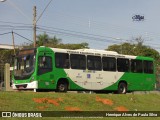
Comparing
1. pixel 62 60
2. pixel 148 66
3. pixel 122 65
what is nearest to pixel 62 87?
pixel 62 60

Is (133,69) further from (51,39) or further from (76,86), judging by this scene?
(51,39)

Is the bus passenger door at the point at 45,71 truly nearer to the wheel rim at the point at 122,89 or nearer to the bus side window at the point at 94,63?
the bus side window at the point at 94,63

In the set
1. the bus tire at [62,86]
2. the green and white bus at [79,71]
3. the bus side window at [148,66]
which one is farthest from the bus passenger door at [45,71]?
the bus side window at [148,66]

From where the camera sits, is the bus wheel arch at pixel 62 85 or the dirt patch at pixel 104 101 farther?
the bus wheel arch at pixel 62 85

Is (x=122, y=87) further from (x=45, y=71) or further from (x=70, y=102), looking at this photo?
(x=70, y=102)

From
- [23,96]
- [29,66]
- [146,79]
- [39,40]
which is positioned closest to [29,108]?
[23,96]

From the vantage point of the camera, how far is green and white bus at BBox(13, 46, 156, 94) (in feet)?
82.0

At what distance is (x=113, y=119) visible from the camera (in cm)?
1692

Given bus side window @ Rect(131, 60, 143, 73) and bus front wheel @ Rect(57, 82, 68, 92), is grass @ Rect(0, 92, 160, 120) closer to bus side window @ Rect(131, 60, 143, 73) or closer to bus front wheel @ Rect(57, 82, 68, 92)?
bus front wheel @ Rect(57, 82, 68, 92)

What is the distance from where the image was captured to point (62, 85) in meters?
26.1

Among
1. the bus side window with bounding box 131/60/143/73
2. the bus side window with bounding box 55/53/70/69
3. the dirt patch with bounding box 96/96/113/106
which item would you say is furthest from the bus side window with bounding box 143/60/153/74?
the dirt patch with bounding box 96/96/113/106

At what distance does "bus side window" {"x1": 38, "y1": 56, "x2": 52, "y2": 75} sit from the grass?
2813mm

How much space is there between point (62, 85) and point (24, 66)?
2.71m

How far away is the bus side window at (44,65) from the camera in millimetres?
24766
